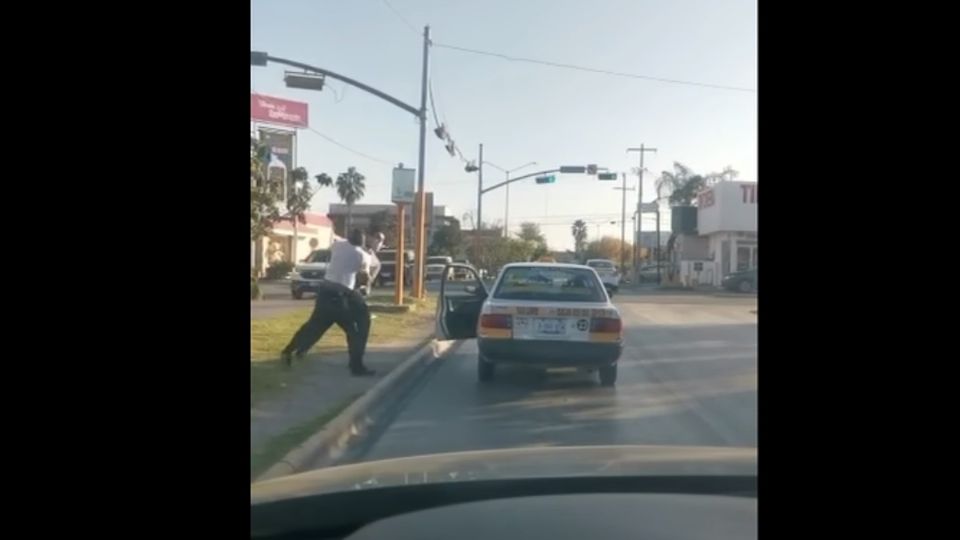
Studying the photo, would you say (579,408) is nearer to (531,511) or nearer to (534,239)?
(531,511)

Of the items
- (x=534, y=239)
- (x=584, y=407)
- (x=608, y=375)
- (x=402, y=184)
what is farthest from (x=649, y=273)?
(x=584, y=407)

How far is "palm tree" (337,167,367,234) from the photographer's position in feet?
39.0

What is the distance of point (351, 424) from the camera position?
25.7ft

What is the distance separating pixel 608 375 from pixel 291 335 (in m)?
4.81

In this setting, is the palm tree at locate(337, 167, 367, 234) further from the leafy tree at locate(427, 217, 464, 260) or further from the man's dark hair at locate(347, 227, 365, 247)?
the leafy tree at locate(427, 217, 464, 260)

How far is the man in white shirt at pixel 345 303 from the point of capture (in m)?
9.94

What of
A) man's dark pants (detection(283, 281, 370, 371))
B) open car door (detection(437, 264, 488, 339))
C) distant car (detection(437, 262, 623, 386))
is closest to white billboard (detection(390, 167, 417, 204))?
open car door (detection(437, 264, 488, 339))

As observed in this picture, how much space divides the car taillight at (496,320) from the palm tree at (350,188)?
1.93 meters

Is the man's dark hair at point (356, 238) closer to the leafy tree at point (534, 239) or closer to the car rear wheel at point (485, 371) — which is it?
the car rear wheel at point (485, 371)
